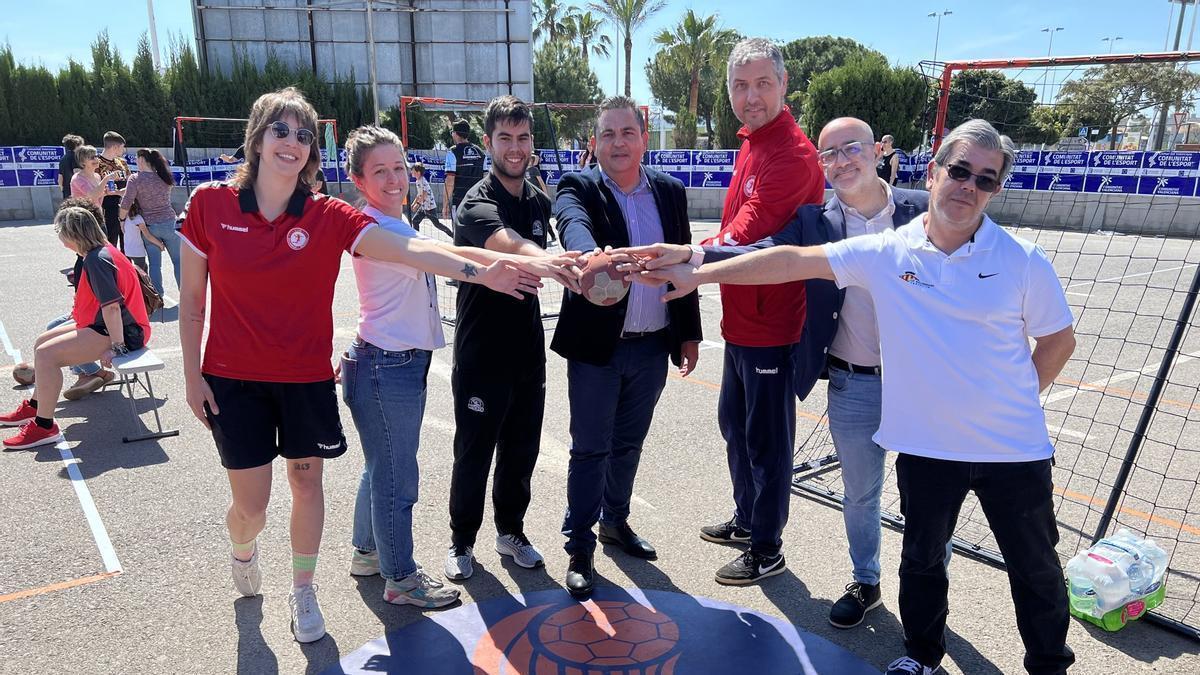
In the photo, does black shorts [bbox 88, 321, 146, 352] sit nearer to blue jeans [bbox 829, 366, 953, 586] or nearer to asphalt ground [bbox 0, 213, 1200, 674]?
asphalt ground [bbox 0, 213, 1200, 674]

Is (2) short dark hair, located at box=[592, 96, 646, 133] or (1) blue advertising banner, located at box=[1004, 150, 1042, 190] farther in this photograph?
(1) blue advertising banner, located at box=[1004, 150, 1042, 190]

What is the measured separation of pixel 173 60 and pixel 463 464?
32.2 m

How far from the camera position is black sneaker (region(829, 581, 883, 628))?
10.8 ft

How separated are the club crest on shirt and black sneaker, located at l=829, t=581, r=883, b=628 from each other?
262cm

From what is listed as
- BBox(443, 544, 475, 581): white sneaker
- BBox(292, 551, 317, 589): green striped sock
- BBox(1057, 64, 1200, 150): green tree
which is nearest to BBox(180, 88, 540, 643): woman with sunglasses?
BBox(292, 551, 317, 589): green striped sock

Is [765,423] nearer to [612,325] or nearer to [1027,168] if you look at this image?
[612,325]

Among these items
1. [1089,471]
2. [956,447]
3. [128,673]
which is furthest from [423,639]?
[1089,471]

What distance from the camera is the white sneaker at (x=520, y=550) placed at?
3.77 metres

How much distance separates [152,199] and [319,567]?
7.47 m

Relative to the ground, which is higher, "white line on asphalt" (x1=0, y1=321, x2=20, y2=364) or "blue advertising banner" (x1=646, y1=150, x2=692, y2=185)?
"blue advertising banner" (x1=646, y1=150, x2=692, y2=185)

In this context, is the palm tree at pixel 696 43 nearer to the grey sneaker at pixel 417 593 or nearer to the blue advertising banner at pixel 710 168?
the blue advertising banner at pixel 710 168

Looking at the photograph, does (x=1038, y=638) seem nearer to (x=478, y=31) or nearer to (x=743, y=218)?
(x=743, y=218)

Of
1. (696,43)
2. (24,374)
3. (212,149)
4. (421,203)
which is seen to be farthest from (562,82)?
(24,374)

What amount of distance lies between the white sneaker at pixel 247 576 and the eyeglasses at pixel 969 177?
3.13 metres
